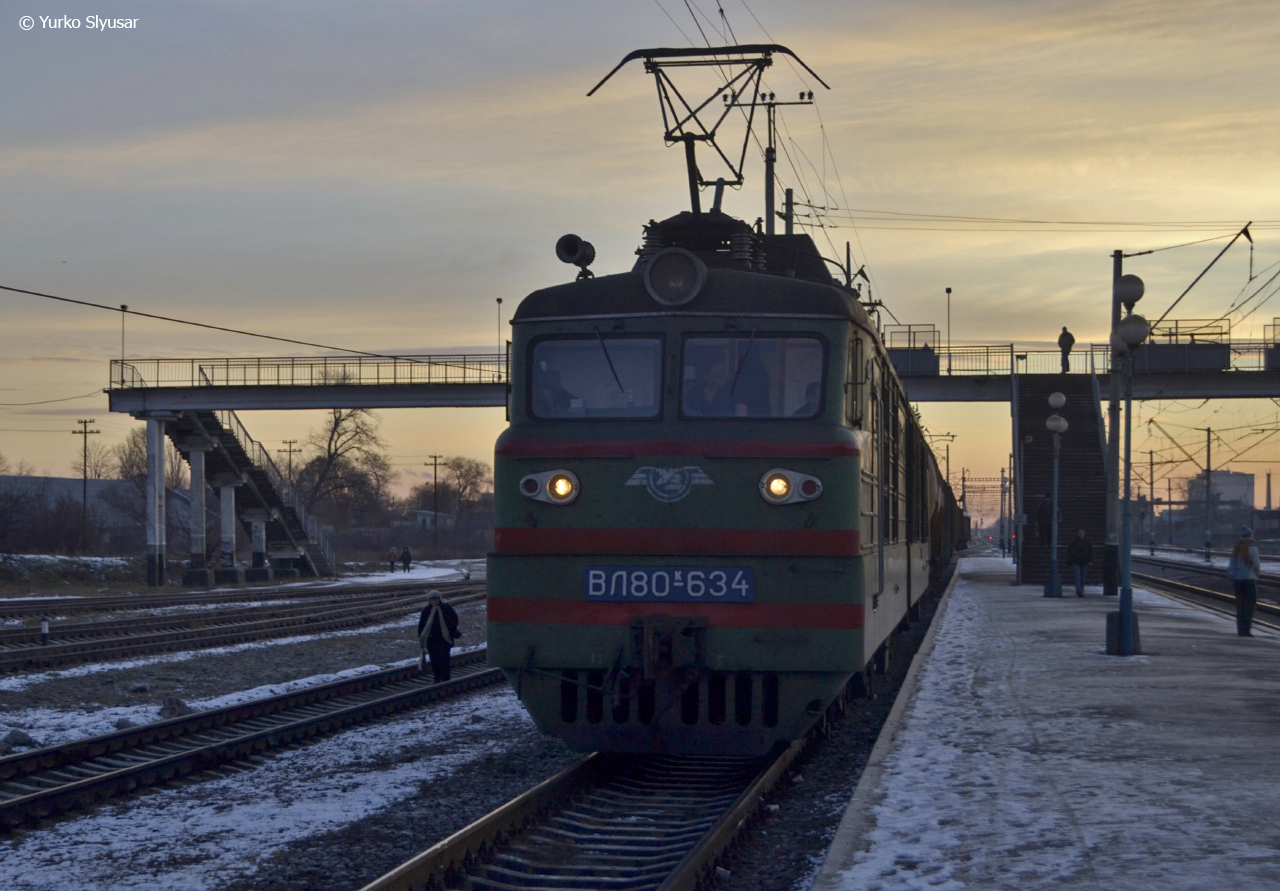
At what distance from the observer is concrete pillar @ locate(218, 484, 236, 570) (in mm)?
46594

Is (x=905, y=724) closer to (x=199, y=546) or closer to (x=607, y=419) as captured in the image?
(x=607, y=419)

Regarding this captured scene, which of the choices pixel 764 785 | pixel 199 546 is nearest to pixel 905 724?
pixel 764 785

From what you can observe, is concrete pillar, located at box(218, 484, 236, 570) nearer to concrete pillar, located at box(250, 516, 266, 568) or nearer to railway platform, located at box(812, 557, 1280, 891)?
concrete pillar, located at box(250, 516, 266, 568)

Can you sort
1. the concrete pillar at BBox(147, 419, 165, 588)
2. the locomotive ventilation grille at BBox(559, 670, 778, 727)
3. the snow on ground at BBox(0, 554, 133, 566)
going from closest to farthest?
1. the locomotive ventilation grille at BBox(559, 670, 778, 727)
2. the snow on ground at BBox(0, 554, 133, 566)
3. the concrete pillar at BBox(147, 419, 165, 588)

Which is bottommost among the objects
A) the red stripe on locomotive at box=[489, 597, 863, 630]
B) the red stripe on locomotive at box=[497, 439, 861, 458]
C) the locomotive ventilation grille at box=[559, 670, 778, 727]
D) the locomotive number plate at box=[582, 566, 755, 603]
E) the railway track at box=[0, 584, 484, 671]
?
the railway track at box=[0, 584, 484, 671]

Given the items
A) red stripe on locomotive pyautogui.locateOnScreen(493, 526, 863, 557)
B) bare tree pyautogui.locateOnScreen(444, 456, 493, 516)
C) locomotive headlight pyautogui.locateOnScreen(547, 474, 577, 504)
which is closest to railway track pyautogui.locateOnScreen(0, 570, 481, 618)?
locomotive headlight pyautogui.locateOnScreen(547, 474, 577, 504)

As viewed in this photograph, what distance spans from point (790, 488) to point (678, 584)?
3.03ft

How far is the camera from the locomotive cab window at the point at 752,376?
8.60 m

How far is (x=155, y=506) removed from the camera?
44.6 metres

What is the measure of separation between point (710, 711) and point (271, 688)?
8.39 m

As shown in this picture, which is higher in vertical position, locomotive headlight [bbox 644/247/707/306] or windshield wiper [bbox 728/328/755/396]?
locomotive headlight [bbox 644/247/707/306]

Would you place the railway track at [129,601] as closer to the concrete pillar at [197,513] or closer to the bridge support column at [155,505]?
the bridge support column at [155,505]

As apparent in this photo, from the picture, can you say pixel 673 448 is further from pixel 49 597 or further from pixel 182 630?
pixel 49 597

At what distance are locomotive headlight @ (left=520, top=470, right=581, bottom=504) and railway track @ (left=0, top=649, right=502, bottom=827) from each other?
11.3ft
